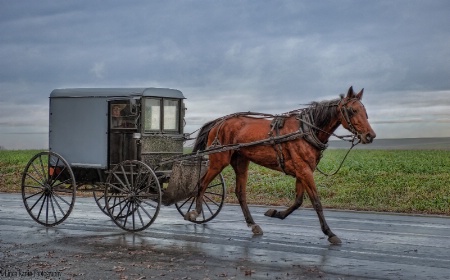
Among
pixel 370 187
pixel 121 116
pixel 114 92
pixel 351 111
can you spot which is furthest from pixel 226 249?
pixel 370 187

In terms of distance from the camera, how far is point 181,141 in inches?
600

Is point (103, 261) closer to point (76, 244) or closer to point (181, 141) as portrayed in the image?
point (76, 244)

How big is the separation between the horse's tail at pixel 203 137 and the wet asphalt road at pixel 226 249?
1642 mm

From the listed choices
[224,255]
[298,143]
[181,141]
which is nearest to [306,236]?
[298,143]

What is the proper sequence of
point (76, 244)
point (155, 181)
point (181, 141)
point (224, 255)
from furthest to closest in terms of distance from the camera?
1. point (181, 141)
2. point (155, 181)
3. point (76, 244)
4. point (224, 255)

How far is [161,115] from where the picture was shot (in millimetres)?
14875

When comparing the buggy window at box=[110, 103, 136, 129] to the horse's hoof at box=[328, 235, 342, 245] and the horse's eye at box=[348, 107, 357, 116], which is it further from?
the horse's hoof at box=[328, 235, 342, 245]

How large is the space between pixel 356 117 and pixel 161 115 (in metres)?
4.52

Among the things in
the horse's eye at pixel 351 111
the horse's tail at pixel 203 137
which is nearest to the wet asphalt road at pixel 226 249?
the horse's tail at pixel 203 137

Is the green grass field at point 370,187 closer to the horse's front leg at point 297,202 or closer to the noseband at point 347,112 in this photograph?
the horse's front leg at point 297,202

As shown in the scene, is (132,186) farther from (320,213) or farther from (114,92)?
(320,213)

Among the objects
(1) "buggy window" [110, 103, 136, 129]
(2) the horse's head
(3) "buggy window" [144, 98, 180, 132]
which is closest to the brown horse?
(2) the horse's head

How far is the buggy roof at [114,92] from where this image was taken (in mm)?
14422

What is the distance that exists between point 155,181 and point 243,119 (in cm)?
218
